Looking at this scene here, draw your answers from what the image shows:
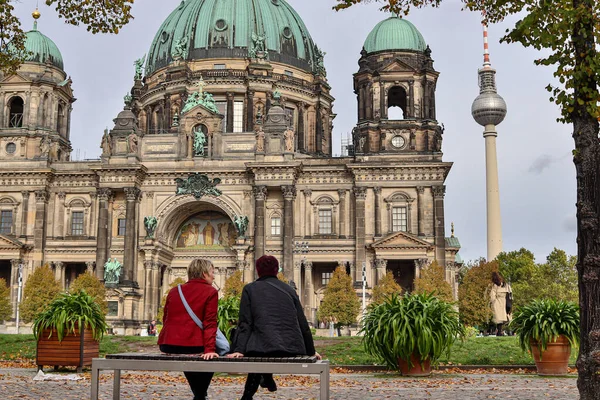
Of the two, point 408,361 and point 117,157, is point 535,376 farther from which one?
point 117,157

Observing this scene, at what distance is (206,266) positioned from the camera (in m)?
10.7

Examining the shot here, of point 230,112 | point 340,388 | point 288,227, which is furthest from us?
point 230,112

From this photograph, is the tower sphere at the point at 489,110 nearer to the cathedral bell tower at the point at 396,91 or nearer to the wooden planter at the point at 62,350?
the cathedral bell tower at the point at 396,91

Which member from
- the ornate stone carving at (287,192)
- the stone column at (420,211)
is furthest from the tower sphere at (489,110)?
the ornate stone carving at (287,192)

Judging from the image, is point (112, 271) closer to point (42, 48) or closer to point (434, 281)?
point (42, 48)

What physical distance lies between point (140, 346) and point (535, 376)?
21274 mm

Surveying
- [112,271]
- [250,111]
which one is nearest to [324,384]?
[112,271]

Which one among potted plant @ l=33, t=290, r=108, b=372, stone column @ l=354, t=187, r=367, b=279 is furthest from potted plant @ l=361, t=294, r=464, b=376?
stone column @ l=354, t=187, r=367, b=279

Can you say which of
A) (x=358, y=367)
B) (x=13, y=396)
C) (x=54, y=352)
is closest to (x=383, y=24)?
(x=358, y=367)

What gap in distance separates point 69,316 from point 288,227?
41.2 meters

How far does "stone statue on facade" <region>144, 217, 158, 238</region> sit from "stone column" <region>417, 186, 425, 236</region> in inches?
799

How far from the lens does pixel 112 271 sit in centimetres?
6047

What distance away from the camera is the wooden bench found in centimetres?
980

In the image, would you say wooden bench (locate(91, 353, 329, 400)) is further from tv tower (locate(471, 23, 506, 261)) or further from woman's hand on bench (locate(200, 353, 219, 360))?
tv tower (locate(471, 23, 506, 261))
